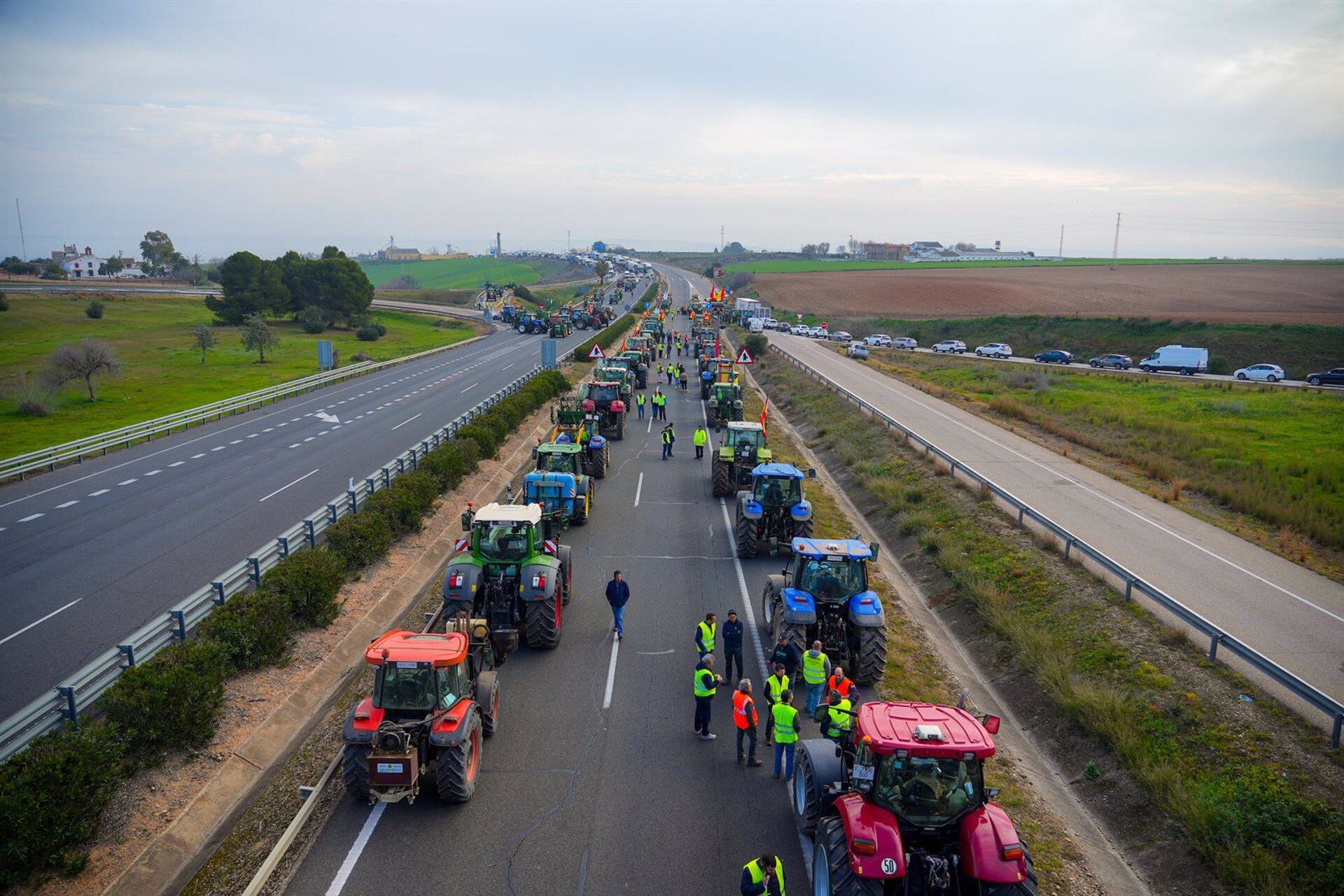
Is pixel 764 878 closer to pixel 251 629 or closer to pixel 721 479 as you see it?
pixel 251 629

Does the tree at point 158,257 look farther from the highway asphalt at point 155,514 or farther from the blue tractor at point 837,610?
the blue tractor at point 837,610

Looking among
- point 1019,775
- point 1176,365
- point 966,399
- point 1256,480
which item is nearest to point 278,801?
point 1019,775

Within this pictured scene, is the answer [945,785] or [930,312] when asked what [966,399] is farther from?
[930,312]

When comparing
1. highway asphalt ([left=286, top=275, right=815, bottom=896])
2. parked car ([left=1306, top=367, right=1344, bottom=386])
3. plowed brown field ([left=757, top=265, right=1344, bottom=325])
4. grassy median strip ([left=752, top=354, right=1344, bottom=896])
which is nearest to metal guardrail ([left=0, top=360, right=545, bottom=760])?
highway asphalt ([left=286, top=275, right=815, bottom=896])

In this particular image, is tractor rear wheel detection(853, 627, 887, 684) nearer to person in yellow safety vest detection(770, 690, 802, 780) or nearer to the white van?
person in yellow safety vest detection(770, 690, 802, 780)

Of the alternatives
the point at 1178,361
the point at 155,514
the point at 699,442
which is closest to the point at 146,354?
the point at 155,514

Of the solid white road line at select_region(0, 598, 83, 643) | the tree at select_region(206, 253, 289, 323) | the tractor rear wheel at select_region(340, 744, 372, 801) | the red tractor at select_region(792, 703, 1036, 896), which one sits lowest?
the solid white road line at select_region(0, 598, 83, 643)
